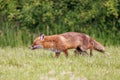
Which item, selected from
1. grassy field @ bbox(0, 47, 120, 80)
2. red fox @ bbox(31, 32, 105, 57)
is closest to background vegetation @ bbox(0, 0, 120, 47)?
grassy field @ bbox(0, 47, 120, 80)

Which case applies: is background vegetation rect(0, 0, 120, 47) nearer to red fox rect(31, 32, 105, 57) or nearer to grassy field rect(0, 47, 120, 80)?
grassy field rect(0, 47, 120, 80)

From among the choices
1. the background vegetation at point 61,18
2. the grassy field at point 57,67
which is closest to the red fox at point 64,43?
the grassy field at point 57,67

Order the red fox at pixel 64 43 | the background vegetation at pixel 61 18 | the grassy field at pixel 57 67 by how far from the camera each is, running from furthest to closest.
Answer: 1. the background vegetation at pixel 61 18
2. the red fox at pixel 64 43
3. the grassy field at pixel 57 67

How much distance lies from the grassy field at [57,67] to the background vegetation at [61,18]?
13.9 ft

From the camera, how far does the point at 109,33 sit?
16.9 meters

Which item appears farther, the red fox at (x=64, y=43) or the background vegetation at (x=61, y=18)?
the background vegetation at (x=61, y=18)

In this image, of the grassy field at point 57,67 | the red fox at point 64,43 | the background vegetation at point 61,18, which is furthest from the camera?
the background vegetation at point 61,18

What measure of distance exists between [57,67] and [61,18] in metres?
7.11

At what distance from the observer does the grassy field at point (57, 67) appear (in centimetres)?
900

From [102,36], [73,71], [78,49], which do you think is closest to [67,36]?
[78,49]

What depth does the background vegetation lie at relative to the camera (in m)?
16.7

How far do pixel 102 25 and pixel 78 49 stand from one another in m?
4.99

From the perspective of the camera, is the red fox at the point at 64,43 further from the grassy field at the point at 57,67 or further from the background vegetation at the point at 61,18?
the background vegetation at the point at 61,18

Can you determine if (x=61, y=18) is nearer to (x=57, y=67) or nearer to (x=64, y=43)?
(x=64, y=43)
